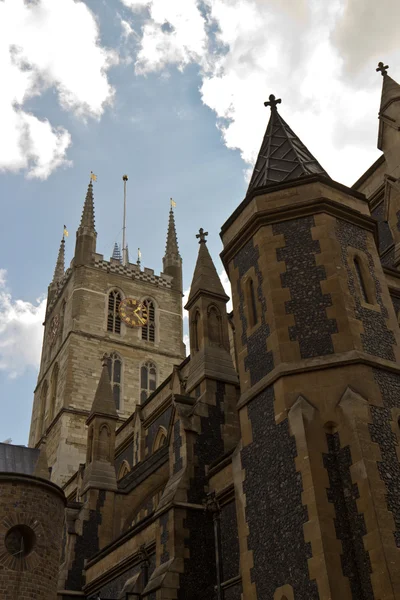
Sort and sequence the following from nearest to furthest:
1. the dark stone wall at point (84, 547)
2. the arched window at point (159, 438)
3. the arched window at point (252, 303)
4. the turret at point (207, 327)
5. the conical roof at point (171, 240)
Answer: the arched window at point (252, 303), the turret at point (207, 327), the dark stone wall at point (84, 547), the arched window at point (159, 438), the conical roof at point (171, 240)

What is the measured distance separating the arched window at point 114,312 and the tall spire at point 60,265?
9028 mm

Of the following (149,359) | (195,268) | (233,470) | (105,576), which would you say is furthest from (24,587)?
(149,359)

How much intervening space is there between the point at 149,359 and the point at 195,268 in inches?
1141

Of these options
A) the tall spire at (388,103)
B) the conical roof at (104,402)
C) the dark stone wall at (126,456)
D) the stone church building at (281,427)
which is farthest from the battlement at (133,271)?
the tall spire at (388,103)

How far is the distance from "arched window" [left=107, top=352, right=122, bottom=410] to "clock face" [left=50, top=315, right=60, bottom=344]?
20.0ft

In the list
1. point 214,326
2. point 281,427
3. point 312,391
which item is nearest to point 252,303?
point 312,391

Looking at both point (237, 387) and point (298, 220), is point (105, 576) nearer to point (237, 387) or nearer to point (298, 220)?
point (237, 387)

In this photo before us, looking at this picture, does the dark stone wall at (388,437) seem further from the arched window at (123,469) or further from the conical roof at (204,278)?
the arched window at (123,469)

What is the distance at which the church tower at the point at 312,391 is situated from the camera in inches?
368

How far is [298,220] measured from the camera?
42.9 feet

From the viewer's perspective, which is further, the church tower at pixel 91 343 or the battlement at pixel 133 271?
the battlement at pixel 133 271

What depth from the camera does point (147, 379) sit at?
45.8m

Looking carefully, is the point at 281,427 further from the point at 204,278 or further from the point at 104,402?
the point at 104,402

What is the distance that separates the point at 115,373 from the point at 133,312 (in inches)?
214
